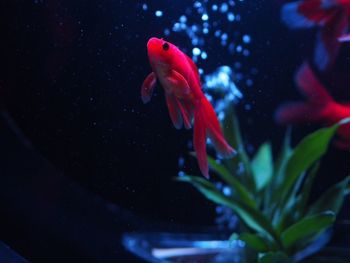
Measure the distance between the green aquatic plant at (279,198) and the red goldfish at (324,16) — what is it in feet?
1.40

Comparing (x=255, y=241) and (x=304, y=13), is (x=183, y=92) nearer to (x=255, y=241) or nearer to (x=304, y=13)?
(x=304, y=13)

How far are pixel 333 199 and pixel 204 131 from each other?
1080mm

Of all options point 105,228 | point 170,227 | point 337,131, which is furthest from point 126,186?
point 170,227

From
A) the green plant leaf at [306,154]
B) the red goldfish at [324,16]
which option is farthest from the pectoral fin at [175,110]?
the green plant leaf at [306,154]

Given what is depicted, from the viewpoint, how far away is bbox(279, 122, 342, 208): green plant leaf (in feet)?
6.08

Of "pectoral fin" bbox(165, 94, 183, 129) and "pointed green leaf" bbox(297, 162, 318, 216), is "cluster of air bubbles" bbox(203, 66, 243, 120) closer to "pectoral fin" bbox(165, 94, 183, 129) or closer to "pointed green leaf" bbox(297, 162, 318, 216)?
"pointed green leaf" bbox(297, 162, 318, 216)

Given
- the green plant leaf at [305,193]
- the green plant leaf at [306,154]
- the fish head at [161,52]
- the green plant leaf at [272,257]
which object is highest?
the green plant leaf at [306,154]

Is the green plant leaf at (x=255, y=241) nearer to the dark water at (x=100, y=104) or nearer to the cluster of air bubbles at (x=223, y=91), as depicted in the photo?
the dark water at (x=100, y=104)

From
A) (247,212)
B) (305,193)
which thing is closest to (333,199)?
(305,193)

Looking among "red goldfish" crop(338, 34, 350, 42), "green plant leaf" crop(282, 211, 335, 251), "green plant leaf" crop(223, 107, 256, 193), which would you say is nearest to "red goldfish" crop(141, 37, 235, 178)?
"red goldfish" crop(338, 34, 350, 42)

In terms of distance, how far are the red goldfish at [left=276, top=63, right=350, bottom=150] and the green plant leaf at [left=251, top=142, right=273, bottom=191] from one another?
0.50 m

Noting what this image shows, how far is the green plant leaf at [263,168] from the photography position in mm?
2355

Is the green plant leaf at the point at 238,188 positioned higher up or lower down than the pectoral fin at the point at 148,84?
higher up

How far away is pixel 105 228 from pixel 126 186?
77 centimetres
